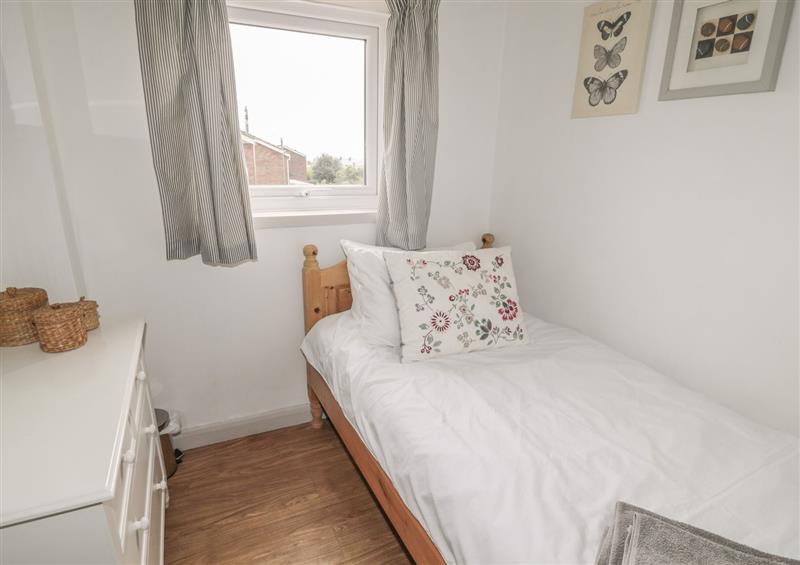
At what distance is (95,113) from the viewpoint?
4.98 ft

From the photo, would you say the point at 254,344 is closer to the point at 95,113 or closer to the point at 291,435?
the point at 291,435

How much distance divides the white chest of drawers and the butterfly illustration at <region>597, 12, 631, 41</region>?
1.98m

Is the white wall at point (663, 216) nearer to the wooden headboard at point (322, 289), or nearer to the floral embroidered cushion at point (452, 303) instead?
the floral embroidered cushion at point (452, 303)

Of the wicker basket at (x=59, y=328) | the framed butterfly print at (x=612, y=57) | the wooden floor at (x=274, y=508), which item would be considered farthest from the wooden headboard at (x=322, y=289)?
the framed butterfly print at (x=612, y=57)

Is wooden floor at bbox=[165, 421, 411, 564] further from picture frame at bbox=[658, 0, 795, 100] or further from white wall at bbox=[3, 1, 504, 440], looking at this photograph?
picture frame at bbox=[658, 0, 795, 100]

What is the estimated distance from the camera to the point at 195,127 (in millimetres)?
1528

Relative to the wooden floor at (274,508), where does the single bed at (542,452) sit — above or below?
above

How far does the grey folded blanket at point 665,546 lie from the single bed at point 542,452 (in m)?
0.04

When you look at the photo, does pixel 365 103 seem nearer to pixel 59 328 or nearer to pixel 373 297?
pixel 373 297

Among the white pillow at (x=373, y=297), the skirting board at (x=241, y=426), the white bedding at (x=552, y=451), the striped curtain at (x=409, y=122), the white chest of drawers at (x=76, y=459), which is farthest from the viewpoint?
the skirting board at (x=241, y=426)

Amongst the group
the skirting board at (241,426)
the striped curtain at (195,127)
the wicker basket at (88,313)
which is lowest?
the skirting board at (241,426)

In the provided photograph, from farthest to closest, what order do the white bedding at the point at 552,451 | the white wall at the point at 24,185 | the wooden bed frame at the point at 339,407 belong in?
the white wall at the point at 24,185 → the wooden bed frame at the point at 339,407 → the white bedding at the point at 552,451

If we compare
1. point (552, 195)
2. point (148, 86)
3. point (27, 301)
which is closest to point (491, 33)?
point (552, 195)

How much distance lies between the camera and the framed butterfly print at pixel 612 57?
1545 millimetres
